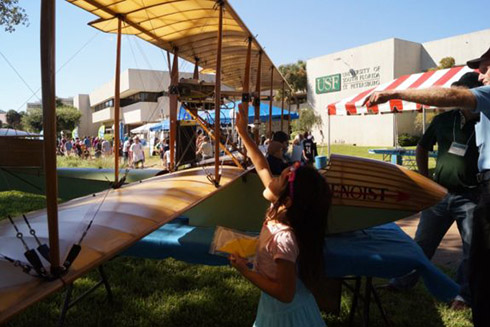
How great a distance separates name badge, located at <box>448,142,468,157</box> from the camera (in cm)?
295

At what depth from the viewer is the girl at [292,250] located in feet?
4.81

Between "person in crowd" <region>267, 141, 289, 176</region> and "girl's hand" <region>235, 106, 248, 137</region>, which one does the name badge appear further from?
"person in crowd" <region>267, 141, 289, 176</region>

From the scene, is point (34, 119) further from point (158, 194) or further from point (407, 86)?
point (158, 194)

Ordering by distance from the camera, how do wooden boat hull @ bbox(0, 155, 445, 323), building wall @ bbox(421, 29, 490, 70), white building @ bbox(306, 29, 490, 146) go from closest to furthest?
wooden boat hull @ bbox(0, 155, 445, 323) < building wall @ bbox(421, 29, 490, 70) < white building @ bbox(306, 29, 490, 146)

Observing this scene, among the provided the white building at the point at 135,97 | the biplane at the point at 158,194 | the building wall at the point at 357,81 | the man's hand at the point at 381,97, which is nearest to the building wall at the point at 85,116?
the white building at the point at 135,97

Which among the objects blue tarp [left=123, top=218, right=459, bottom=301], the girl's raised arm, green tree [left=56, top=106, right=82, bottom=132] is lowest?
blue tarp [left=123, top=218, right=459, bottom=301]

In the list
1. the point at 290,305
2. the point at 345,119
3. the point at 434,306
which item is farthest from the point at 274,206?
the point at 345,119

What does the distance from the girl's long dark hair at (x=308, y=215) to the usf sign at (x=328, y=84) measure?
1355 inches

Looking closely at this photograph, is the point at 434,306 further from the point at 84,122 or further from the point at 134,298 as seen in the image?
the point at 84,122

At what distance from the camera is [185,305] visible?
3.24 metres

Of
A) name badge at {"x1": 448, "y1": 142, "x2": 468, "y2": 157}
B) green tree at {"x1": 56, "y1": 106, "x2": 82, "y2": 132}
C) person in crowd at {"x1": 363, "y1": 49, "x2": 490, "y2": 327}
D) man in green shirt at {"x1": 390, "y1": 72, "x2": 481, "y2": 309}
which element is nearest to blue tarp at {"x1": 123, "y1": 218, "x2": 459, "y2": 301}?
man in green shirt at {"x1": 390, "y1": 72, "x2": 481, "y2": 309}

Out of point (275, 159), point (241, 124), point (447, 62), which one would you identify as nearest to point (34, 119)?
Answer: point (275, 159)

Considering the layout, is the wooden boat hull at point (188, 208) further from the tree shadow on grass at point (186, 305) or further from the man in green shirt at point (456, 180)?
the tree shadow on grass at point (186, 305)

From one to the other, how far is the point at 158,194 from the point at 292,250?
162 cm
